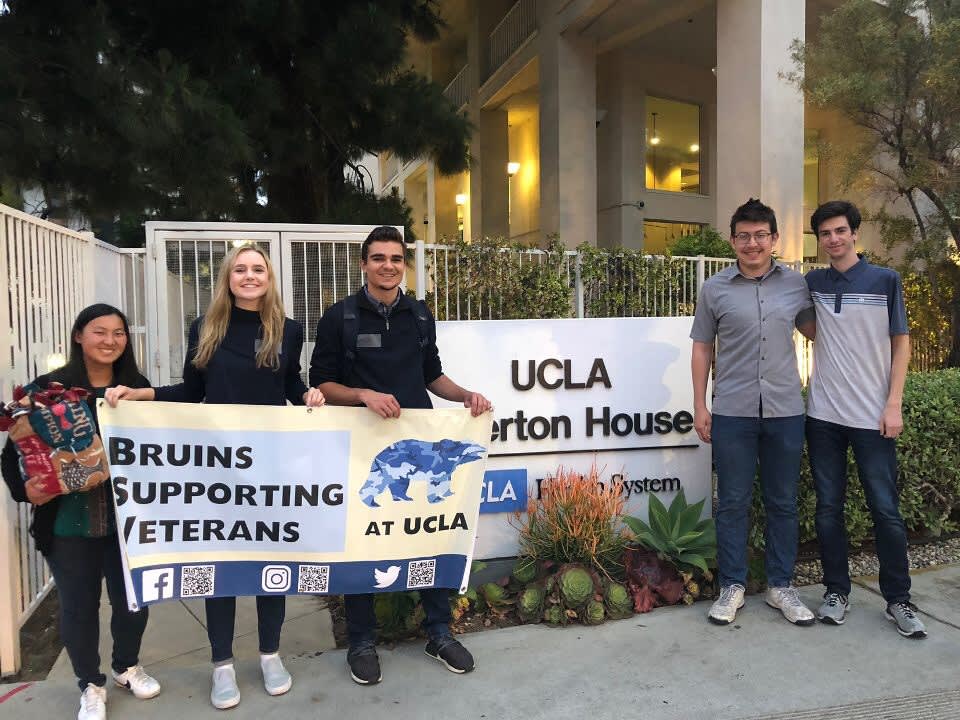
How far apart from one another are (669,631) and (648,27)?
1371 cm

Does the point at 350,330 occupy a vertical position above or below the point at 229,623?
above

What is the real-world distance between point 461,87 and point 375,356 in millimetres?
20003

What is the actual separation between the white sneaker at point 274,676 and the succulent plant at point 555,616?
130cm

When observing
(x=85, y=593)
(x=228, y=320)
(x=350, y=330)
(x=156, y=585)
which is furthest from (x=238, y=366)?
(x=85, y=593)

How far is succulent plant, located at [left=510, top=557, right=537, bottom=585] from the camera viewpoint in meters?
3.88

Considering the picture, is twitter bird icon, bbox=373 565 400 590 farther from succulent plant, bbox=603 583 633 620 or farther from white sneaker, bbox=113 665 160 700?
succulent plant, bbox=603 583 633 620

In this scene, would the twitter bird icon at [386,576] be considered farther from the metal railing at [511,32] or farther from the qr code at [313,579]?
the metal railing at [511,32]

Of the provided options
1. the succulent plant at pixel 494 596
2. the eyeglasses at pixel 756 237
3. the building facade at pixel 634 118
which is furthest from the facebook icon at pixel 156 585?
the building facade at pixel 634 118

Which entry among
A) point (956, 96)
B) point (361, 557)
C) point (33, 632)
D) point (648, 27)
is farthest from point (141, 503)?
point (648, 27)

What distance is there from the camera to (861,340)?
11.4 feet

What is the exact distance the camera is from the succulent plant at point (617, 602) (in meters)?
3.72

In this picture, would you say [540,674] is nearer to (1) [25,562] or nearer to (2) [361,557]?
(2) [361,557]

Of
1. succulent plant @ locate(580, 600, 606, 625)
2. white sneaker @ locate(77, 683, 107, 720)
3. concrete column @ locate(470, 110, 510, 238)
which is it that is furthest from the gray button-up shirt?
concrete column @ locate(470, 110, 510, 238)

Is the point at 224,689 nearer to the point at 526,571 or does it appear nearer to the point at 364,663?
the point at 364,663
